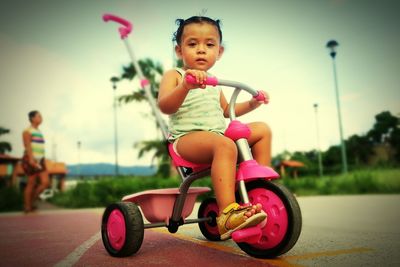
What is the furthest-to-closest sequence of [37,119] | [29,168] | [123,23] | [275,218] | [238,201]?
[37,119], [29,168], [123,23], [238,201], [275,218]

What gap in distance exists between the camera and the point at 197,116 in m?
2.64

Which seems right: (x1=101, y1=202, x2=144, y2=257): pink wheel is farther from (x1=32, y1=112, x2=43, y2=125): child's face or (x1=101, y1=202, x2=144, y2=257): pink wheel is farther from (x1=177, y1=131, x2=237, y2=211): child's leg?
(x1=32, y1=112, x2=43, y2=125): child's face

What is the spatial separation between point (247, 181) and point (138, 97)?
18.1m

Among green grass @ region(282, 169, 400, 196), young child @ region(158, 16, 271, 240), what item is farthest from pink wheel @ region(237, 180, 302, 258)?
green grass @ region(282, 169, 400, 196)

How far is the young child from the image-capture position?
2123mm

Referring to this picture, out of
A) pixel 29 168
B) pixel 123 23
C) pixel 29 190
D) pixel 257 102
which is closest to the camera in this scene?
pixel 257 102

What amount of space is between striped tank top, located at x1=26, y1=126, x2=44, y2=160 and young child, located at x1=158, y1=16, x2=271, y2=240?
16.1 feet

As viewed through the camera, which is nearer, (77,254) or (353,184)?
(77,254)

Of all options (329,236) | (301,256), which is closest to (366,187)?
(329,236)

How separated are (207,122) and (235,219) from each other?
82cm

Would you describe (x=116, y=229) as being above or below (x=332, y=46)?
below

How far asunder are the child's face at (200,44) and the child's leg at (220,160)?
0.57 metres

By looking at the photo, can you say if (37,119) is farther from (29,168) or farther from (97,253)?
(97,253)

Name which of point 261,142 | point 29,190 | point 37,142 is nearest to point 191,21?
point 261,142
